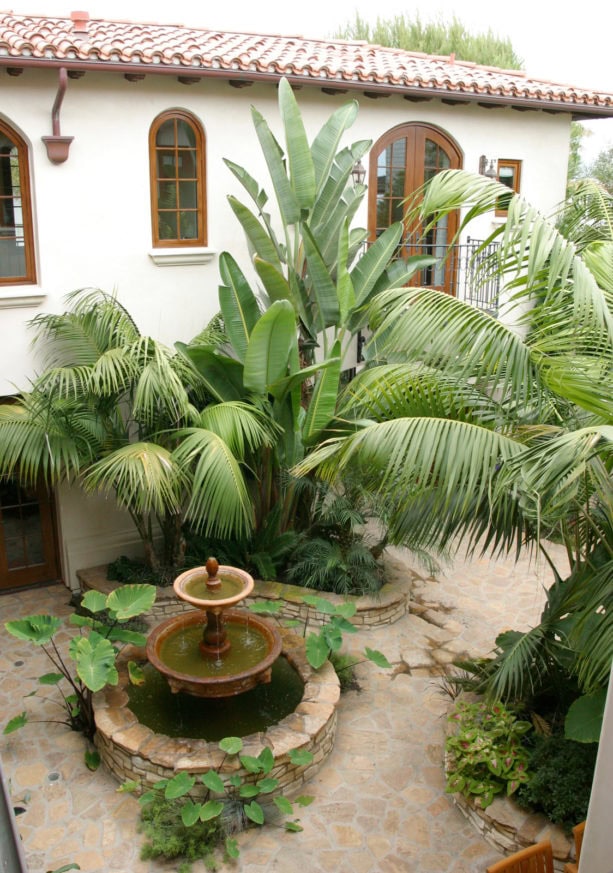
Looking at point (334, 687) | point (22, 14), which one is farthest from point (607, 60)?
point (334, 687)

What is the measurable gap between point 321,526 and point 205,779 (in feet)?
15.3

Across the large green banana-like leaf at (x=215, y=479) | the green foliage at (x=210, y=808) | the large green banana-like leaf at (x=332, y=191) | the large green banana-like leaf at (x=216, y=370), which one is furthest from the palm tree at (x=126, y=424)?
the green foliage at (x=210, y=808)

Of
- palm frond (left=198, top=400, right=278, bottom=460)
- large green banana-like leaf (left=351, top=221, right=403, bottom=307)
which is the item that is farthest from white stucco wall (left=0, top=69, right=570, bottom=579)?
palm frond (left=198, top=400, right=278, bottom=460)

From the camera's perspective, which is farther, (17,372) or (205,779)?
(17,372)

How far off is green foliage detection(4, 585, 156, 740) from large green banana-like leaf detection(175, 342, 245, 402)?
117 inches

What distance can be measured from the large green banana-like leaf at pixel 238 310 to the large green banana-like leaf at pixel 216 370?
255 millimetres

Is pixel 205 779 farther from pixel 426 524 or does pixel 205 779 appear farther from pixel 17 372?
pixel 17 372

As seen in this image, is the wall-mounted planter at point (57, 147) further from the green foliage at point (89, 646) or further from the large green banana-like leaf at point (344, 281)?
the green foliage at point (89, 646)

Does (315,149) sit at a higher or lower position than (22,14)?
lower

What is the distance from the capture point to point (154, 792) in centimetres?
733

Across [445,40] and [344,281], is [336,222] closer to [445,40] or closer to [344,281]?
[344,281]

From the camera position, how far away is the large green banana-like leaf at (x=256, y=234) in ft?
34.1

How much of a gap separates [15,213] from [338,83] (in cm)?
456

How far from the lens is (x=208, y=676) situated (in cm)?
809
